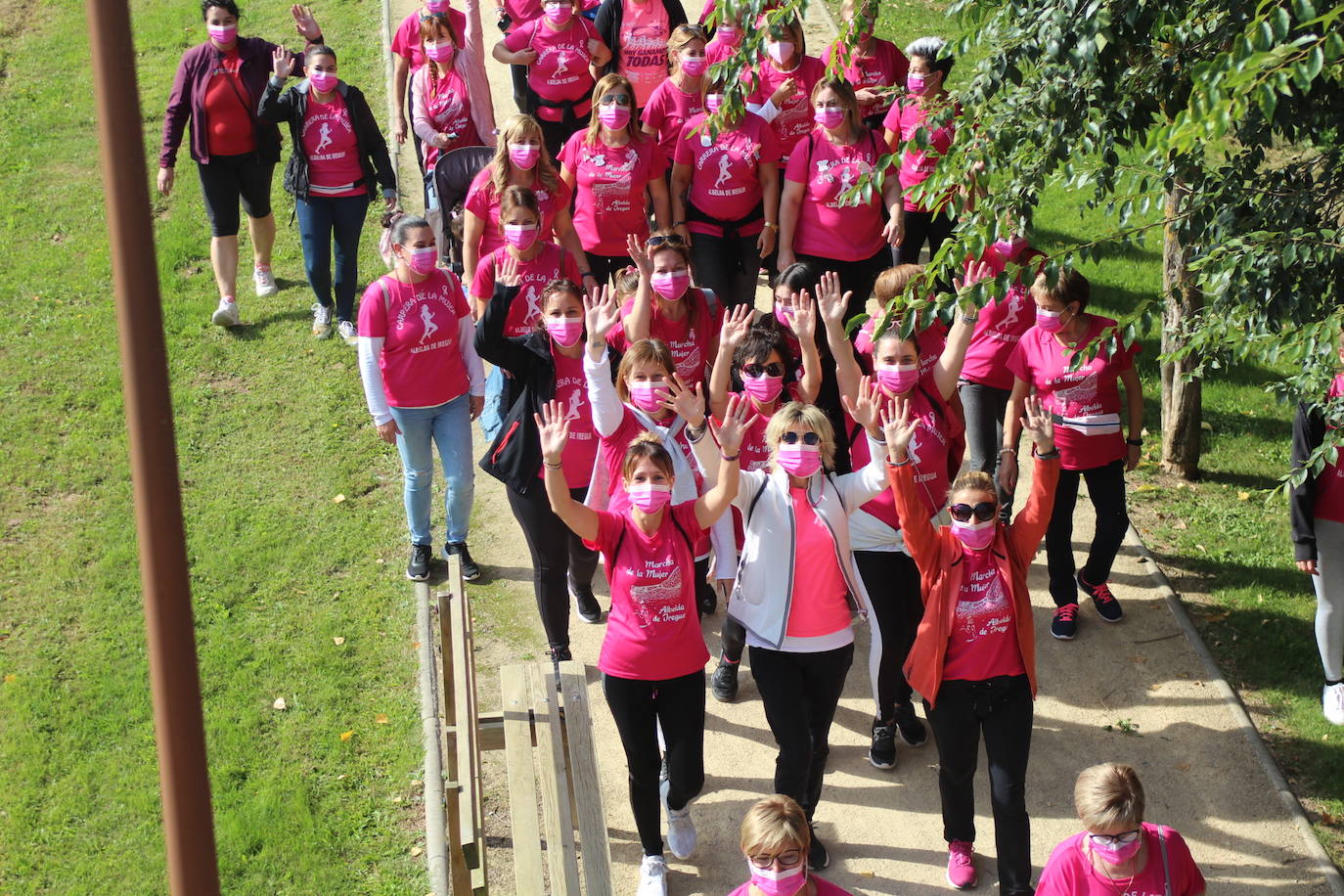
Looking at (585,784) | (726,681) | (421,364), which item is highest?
(421,364)

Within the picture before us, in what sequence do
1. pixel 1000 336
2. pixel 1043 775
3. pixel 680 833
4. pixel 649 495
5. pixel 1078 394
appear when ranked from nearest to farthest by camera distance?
pixel 649 495
pixel 680 833
pixel 1043 775
pixel 1078 394
pixel 1000 336

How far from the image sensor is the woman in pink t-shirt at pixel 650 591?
6070 mm

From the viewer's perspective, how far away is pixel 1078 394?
25.8 feet

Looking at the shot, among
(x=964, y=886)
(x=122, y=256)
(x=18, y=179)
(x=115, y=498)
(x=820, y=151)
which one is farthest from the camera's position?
(x=18, y=179)

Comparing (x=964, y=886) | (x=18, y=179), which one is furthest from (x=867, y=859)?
(x=18, y=179)

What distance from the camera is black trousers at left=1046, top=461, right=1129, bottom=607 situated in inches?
316

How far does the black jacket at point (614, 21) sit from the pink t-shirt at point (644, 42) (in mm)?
16

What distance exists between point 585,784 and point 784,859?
96cm

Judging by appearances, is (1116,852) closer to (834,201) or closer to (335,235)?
(834,201)

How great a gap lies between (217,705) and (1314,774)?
5678 mm

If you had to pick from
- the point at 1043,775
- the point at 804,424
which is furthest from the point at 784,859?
the point at 1043,775

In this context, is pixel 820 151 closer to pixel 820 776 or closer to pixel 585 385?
pixel 585 385

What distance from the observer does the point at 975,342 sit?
8.45 m

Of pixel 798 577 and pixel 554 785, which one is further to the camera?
pixel 798 577
